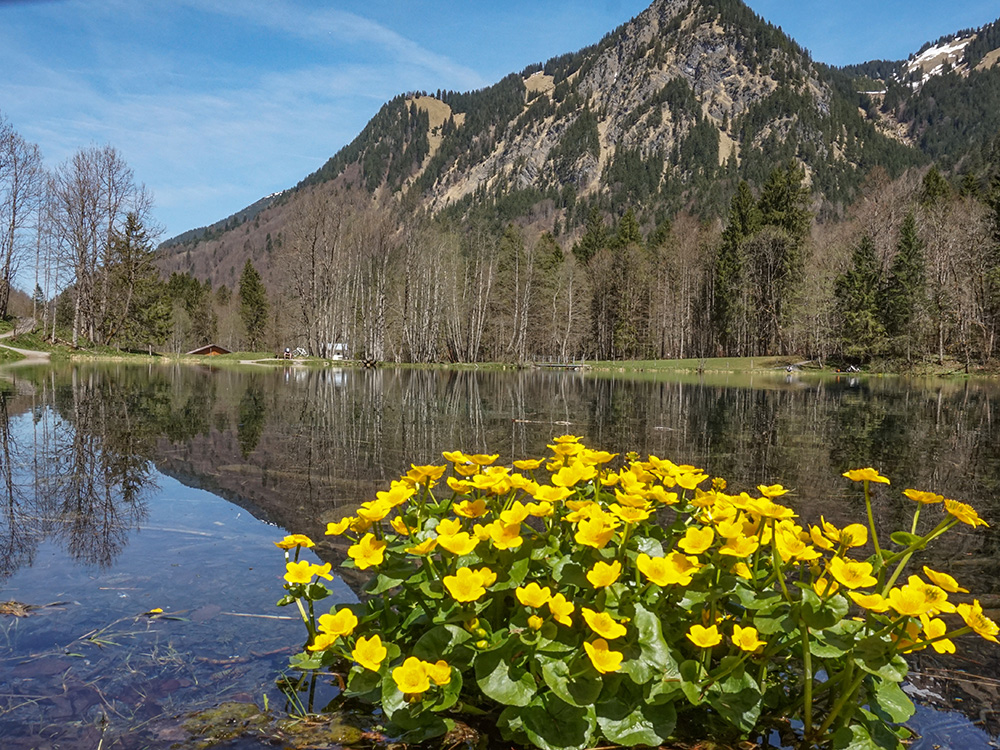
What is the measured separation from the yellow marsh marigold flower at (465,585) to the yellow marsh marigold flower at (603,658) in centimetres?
34

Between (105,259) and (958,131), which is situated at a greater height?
(958,131)

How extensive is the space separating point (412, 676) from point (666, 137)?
158 m

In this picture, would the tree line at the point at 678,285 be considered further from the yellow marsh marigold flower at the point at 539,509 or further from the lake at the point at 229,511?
the yellow marsh marigold flower at the point at 539,509

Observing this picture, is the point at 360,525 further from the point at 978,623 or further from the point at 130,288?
the point at 130,288

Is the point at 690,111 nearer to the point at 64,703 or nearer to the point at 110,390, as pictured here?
the point at 110,390

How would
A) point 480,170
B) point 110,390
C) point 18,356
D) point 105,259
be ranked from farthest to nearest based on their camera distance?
1. point 480,170
2. point 105,259
3. point 18,356
4. point 110,390

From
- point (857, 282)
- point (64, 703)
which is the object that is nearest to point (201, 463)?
point (64, 703)

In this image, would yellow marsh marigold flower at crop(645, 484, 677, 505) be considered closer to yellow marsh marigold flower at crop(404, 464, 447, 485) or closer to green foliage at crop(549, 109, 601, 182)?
yellow marsh marigold flower at crop(404, 464, 447, 485)

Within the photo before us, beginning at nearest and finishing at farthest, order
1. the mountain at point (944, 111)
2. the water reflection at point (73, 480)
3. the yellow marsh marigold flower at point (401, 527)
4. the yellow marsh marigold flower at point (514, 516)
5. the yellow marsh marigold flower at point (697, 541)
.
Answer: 1. the yellow marsh marigold flower at point (697, 541)
2. the yellow marsh marigold flower at point (514, 516)
3. the yellow marsh marigold flower at point (401, 527)
4. the water reflection at point (73, 480)
5. the mountain at point (944, 111)

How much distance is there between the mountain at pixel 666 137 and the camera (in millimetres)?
125688

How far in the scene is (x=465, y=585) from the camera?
1.81 metres

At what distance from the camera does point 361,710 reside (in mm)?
2229

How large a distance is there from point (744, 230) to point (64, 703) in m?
65.2

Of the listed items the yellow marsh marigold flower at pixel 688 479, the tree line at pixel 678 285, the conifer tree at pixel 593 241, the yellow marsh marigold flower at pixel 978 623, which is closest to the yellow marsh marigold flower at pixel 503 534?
the yellow marsh marigold flower at pixel 688 479
